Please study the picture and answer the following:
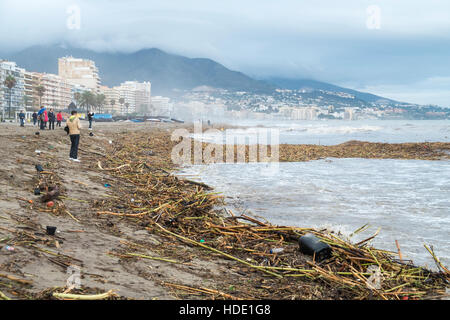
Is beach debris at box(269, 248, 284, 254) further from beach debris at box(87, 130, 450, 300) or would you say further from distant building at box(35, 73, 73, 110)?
distant building at box(35, 73, 73, 110)

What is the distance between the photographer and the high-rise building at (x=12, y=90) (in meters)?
123

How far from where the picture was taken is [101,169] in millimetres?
10750

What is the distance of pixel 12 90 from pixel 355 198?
149 meters

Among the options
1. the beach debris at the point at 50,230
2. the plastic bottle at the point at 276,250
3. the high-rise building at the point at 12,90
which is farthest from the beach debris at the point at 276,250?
the high-rise building at the point at 12,90

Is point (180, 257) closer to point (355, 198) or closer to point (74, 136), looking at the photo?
point (355, 198)

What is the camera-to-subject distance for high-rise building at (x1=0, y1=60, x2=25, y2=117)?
12254 centimetres

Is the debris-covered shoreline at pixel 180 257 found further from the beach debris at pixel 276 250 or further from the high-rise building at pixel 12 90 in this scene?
the high-rise building at pixel 12 90

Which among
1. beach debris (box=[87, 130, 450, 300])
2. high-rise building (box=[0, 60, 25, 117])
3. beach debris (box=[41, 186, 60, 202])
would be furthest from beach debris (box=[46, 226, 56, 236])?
high-rise building (box=[0, 60, 25, 117])

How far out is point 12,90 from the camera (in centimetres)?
12950

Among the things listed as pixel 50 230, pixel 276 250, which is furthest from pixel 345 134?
pixel 50 230

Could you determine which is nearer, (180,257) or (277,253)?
(180,257)

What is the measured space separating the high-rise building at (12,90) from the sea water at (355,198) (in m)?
130
